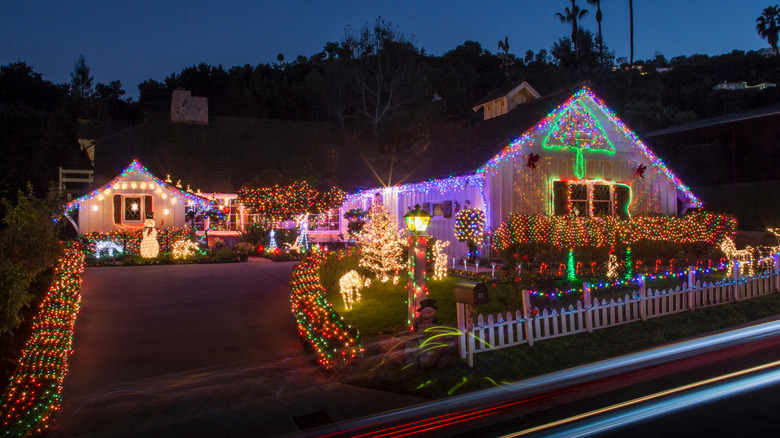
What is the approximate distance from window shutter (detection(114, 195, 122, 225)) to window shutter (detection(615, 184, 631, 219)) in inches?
686

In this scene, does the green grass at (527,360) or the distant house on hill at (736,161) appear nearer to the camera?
the green grass at (527,360)

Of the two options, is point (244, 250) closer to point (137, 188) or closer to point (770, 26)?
point (137, 188)

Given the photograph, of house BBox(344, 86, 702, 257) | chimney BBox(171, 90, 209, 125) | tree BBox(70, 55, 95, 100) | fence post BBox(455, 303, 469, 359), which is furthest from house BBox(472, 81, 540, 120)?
tree BBox(70, 55, 95, 100)

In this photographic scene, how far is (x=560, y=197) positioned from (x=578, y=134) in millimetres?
2110

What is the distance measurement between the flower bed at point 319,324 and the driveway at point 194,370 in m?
0.29

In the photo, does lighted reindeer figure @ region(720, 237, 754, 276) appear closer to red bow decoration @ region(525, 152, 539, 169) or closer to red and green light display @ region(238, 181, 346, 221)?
red bow decoration @ region(525, 152, 539, 169)

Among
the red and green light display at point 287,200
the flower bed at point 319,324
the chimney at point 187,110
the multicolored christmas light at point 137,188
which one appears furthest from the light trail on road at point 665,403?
the chimney at point 187,110

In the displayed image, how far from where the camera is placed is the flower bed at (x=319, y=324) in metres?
7.32

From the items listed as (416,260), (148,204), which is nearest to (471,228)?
(416,260)

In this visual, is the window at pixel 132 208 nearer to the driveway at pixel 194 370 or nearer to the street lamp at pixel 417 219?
the driveway at pixel 194 370

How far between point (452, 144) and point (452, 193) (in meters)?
4.08

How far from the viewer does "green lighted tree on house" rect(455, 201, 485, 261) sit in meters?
15.8

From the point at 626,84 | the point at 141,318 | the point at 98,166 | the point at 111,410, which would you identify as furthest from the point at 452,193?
the point at 626,84

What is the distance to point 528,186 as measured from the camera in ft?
54.4
